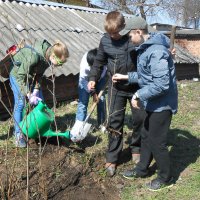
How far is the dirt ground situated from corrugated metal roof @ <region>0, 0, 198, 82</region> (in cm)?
267

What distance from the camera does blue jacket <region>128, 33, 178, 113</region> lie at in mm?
2985

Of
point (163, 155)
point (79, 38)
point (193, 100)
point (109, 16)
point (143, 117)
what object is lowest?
point (193, 100)

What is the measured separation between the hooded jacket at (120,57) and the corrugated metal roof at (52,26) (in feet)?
9.21

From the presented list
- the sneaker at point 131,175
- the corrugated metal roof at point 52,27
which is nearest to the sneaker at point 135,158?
the sneaker at point 131,175

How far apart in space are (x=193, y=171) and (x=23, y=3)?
6701 millimetres

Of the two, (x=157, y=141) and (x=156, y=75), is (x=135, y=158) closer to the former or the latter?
(x=157, y=141)

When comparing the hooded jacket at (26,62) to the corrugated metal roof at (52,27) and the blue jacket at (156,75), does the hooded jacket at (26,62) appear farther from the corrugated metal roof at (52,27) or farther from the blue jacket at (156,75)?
the corrugated metal roof at (52,27)

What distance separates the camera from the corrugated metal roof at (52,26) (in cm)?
693

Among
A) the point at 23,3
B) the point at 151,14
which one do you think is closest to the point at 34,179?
the point at 23,3

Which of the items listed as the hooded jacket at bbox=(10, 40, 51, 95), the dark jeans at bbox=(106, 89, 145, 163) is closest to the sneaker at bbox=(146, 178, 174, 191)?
the dark jeans at bbox=(106, 89, 145, 163)

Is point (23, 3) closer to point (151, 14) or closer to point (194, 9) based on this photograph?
point (151, 14)

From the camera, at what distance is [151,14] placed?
2862 cm

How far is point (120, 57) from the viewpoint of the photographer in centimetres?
358

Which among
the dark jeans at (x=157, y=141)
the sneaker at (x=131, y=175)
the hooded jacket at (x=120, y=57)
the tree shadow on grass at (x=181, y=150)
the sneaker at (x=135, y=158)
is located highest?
the hooded jacket at (x=120, y=57)
